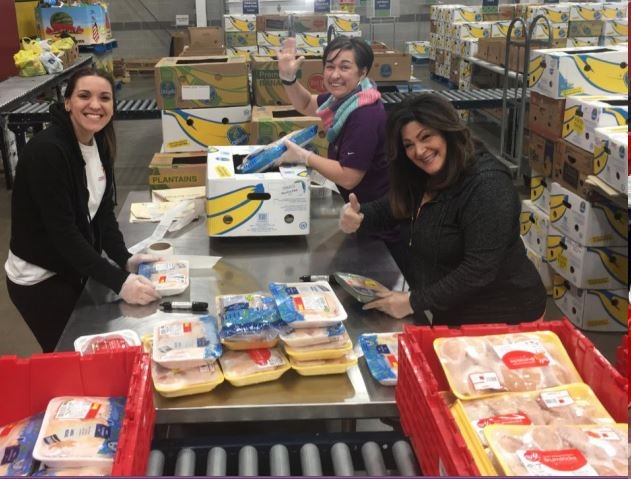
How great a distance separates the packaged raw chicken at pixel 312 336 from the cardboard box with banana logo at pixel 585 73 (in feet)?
9.30

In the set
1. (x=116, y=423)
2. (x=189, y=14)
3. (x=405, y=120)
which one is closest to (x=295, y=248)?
(x=405, y=120)

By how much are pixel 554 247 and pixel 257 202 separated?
7.37 feet

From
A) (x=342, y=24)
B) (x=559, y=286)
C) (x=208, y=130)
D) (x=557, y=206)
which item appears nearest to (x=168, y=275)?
(x=208, y=130)

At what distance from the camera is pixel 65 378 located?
135 centimetres

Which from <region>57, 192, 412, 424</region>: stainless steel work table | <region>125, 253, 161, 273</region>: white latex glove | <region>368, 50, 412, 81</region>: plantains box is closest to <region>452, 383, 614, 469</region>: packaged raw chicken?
<region>57, 192, 412, 424</region>: stainless steel work table

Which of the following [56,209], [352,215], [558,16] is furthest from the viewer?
[558,16]

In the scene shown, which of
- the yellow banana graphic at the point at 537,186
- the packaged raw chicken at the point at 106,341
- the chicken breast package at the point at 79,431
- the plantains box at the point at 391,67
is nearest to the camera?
the chicken breast package at the point at 79,431

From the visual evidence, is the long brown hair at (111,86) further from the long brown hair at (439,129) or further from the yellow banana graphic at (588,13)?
the yellow banana graphic at (588,13)

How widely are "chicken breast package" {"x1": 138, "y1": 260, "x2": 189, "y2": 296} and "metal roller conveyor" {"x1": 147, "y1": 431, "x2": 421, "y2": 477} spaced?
0.70 m

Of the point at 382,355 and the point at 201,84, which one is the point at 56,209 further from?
the point at 201,84

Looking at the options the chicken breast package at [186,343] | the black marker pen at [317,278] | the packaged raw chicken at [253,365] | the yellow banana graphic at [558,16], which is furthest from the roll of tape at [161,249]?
the yellow banana graphic at [558,16]

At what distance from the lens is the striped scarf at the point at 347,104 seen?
2654 mm

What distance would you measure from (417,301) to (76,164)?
1.13m

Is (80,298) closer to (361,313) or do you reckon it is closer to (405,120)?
(361,313)
